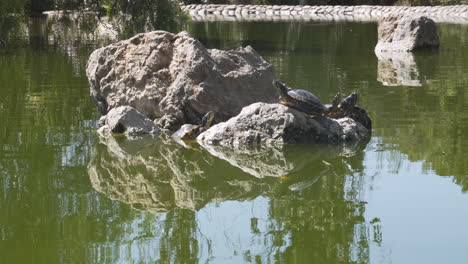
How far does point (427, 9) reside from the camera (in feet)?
117

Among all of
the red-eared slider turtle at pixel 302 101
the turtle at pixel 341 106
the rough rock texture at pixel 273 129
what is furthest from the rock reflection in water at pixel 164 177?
the turtle at pixel 341 106

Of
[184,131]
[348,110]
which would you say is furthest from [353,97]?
[184,131]

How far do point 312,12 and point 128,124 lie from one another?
31.7m

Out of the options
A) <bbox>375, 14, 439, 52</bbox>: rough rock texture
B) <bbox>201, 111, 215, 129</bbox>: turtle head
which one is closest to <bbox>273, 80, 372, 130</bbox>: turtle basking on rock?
<bbox>201, 111, 215, 129</bbox>: turtle head

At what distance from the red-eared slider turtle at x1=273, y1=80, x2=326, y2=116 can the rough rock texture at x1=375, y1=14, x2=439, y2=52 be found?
39.0 feet

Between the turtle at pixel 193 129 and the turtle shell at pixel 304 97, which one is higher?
the turtle shell at pixel 304 97

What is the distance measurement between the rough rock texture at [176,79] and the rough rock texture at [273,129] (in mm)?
903

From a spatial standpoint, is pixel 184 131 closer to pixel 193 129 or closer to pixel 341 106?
→ pixel 193 129

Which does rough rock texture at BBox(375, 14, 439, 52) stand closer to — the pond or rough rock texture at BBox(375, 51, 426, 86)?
rough rock texture at BBox(375, 51, 426, 86)

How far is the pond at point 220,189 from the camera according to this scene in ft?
17.4

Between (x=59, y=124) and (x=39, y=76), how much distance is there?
4943 mm

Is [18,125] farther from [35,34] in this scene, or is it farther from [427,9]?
[427,9]

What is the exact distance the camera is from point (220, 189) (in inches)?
274

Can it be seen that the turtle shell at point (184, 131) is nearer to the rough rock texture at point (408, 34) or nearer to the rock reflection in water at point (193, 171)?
the rock reflection in water at point (193, 171)
